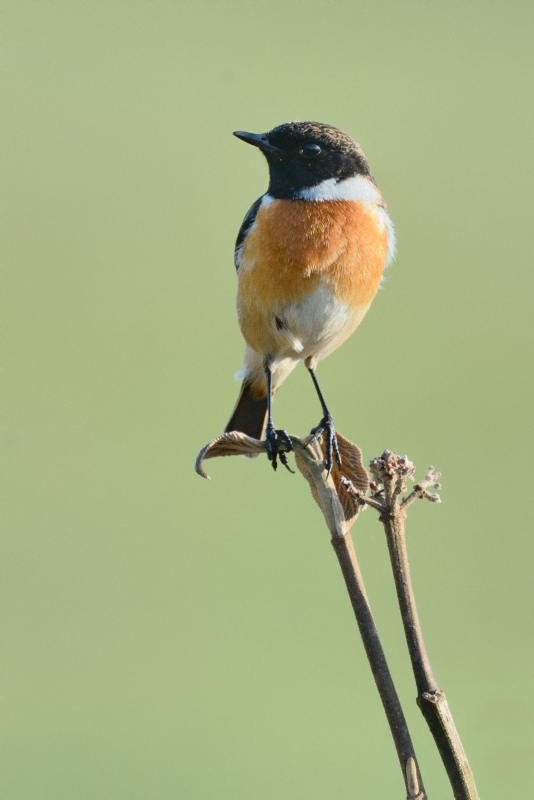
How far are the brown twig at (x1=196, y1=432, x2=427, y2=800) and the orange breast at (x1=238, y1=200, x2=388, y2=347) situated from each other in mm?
1859

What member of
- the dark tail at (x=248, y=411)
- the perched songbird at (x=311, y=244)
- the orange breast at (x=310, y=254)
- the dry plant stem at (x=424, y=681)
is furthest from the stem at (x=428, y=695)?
the dark tail at (x=248, y=411)

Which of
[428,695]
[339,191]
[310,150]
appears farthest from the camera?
[339,191]

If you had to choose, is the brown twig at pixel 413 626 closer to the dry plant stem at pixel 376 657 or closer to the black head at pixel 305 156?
the dry plant stem at pixel 376 657

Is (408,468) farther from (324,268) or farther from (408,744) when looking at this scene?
(324,268)

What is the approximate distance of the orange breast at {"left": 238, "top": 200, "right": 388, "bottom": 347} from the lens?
3.21 meters

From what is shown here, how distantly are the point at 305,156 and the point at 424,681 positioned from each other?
8.58ft

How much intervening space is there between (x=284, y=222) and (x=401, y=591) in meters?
2.45

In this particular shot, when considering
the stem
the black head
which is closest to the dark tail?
the black head

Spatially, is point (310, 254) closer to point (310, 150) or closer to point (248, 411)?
point (310, 150)

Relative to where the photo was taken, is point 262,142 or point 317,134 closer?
point 262,142

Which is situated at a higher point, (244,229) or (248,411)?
(244,229)

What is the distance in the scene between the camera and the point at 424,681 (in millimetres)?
980

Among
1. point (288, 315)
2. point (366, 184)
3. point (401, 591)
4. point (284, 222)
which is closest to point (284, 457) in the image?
point (288, 315)

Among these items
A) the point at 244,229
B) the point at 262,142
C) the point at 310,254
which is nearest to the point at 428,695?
the point at 310,254
